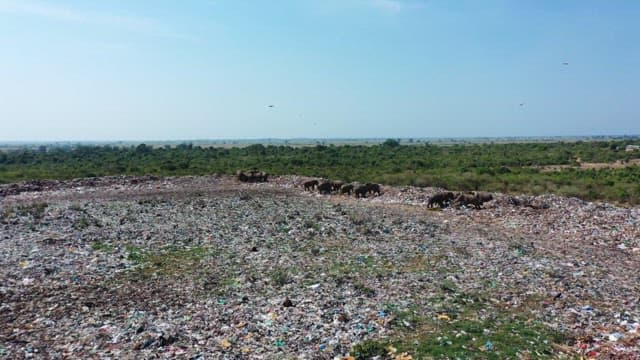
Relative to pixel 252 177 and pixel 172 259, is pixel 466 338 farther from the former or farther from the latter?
pixel 252 177

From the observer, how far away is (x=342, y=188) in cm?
2533

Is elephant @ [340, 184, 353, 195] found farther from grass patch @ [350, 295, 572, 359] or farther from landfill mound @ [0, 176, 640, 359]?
grass patch @ [350, 295, 572, 359]

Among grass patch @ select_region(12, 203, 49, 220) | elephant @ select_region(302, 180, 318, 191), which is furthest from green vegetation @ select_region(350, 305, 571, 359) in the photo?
elephant @ select_region(302, 180, 318, 191)

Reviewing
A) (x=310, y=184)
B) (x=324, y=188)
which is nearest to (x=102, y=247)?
(x=324, y=188)

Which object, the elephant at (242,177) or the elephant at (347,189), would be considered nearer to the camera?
the elephant at (347,189)

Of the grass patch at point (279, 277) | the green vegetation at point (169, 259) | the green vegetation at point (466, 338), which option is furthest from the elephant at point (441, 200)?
the green vegetation at point (466, 338)

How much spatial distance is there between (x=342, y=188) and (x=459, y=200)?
6599 millimetres

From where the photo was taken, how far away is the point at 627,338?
23.1ft

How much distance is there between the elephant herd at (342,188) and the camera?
2448 cm

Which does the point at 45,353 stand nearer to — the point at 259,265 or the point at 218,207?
the point at 259,265

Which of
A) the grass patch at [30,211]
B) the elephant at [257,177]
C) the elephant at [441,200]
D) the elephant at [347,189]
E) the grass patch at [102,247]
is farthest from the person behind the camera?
the elephant at [257,177]

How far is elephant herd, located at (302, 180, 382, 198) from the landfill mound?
16.7ft

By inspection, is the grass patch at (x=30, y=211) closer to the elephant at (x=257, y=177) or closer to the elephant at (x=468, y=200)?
the elephant at (x=257, y=177)

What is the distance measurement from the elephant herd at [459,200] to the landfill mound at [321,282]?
808 millimetres
